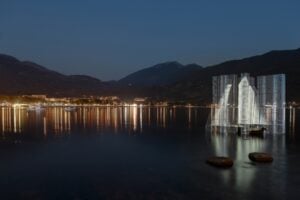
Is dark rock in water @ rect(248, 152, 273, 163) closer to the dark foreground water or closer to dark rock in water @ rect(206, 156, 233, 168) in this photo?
the dark foreground water

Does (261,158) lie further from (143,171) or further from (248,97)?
(248,97)

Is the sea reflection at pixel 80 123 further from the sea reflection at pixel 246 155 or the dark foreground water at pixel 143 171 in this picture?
the sea reflection at pixel 246 155

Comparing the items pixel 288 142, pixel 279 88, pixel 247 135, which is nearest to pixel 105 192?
pixel 288 142

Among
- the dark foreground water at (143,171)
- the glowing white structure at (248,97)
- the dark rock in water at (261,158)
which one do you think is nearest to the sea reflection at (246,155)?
the dark foreground water at (143,171)

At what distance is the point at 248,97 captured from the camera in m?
80.5

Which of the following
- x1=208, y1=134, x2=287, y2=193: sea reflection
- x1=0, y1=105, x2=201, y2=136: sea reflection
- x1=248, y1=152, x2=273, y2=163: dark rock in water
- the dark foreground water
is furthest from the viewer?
x1=0, y1=105, x2=201, y2=136: sea reflection

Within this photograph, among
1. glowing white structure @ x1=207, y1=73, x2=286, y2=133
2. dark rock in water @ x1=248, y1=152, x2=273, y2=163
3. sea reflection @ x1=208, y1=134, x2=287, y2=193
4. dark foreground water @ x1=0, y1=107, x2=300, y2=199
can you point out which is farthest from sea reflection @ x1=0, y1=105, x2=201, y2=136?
dark rock in water @ x1=248, y1=152, x2=273, y2=163

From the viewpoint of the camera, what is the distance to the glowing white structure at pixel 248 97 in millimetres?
80125

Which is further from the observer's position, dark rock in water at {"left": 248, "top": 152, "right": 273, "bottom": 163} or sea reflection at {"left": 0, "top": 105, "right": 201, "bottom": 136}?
sea reflection at {"left": 0, "top": 105, "right": 201, "bottom": 136}

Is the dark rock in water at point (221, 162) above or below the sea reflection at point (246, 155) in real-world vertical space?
above

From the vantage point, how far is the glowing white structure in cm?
8012

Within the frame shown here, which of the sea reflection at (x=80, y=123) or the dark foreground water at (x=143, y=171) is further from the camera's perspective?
the sea reflection at (x=80, y=123)

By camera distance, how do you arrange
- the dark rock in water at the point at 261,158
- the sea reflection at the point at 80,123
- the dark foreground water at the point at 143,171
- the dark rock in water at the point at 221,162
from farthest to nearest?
the sea reflection at the point at 80,123, the dark rock in water at the point at 261,158, the dark rock in water at the point at 221,162, the dark foreground water at the point at 143,171

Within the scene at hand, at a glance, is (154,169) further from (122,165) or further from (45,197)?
(45,197)
